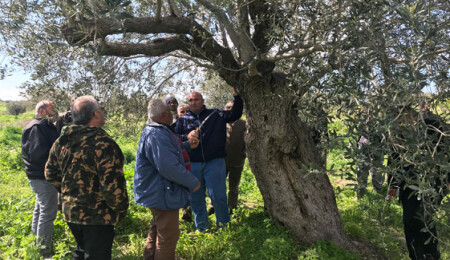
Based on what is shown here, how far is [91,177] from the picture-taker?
3467 mm

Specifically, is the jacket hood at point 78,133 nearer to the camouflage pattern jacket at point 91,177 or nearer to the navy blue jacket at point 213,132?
the camouflage pattern jacket at point 91,177

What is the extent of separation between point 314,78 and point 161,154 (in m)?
1.88

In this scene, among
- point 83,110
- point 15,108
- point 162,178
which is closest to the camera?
point 83,110

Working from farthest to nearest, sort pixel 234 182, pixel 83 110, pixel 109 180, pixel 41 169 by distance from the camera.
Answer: pixel 234 182 < pixel 41 169 < pixel 83 110 < pixel 109 180

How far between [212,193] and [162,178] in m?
1.60

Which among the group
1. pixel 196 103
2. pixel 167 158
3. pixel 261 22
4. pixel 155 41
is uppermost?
pixel 261 22

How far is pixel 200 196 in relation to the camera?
213 inches

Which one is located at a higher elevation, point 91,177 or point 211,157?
point 211,157

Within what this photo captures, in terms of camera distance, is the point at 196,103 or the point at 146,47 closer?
the point at 146,47

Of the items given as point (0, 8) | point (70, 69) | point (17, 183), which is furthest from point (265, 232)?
point (17, 183)

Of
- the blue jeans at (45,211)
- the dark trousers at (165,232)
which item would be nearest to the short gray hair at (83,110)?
the dark trousers at (165,232)

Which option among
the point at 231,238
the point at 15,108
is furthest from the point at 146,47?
the point at 15,108

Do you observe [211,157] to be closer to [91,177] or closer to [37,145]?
[91,177]

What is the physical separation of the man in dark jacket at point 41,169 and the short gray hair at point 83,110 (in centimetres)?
170
